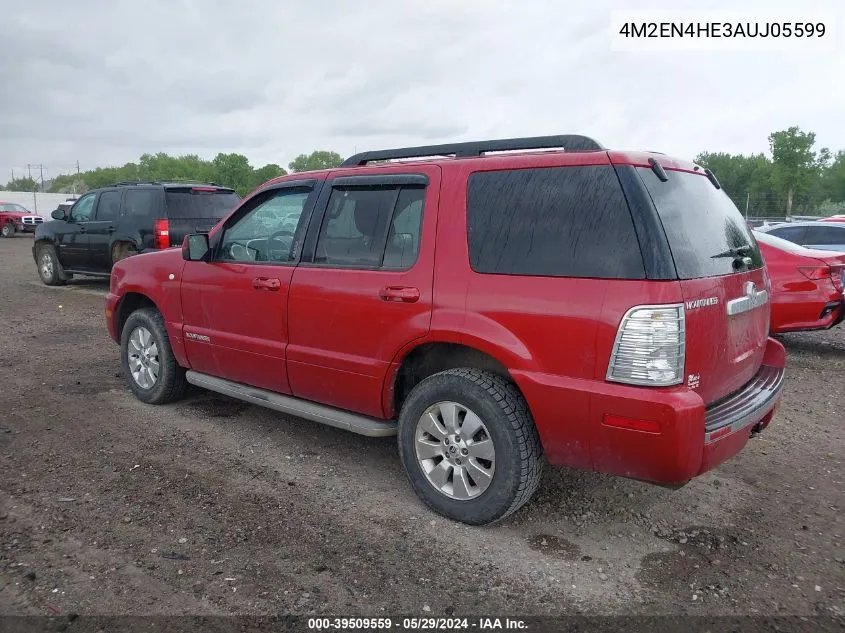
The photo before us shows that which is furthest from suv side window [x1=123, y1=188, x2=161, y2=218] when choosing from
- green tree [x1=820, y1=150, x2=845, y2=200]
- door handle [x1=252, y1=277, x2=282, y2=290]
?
green tree [x1=820, y1=150, x2=845, y2=200]

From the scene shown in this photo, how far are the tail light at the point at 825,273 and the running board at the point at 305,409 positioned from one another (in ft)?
18.0

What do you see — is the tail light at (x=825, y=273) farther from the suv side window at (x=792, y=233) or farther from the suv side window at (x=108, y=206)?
the suv side window at (x=108, y=206)

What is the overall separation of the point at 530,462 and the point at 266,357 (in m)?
1.98

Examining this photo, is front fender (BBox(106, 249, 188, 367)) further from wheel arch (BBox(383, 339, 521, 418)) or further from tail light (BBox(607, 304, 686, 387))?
tail light (BBox(607, 304, 686, 387))

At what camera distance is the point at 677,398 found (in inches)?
109

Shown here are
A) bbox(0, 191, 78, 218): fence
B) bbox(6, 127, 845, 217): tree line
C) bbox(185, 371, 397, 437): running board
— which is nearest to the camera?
bbox(185, 371, 397, 437): running board

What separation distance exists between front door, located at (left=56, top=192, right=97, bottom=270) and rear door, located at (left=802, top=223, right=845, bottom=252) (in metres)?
12.3

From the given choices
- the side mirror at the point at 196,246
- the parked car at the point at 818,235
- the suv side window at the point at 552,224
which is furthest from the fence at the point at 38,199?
the suv side window at the point at 552,224

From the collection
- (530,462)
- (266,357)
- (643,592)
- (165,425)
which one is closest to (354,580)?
(530,462)

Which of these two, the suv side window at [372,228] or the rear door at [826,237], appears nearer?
the suv side window at [372,228]

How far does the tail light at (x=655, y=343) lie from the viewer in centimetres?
279

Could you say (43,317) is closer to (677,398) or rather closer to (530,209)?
(530,209)

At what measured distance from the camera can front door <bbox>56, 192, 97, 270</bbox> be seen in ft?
38.1

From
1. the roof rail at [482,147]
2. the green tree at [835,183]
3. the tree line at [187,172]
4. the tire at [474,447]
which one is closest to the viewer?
the tire at [474,447]
